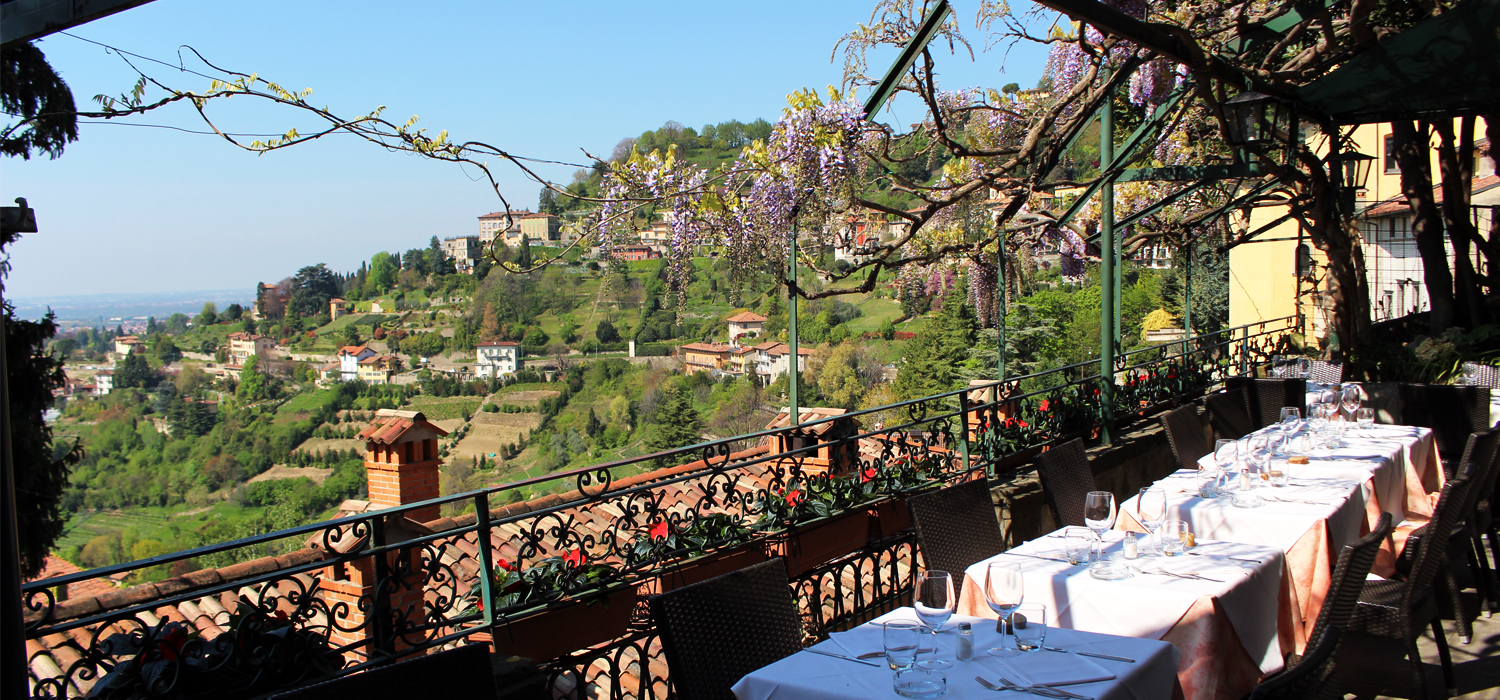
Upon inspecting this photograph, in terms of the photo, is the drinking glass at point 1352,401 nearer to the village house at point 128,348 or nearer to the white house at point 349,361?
the village house at point 128,348

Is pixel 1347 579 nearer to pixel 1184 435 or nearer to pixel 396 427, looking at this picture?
pixel 1184 435

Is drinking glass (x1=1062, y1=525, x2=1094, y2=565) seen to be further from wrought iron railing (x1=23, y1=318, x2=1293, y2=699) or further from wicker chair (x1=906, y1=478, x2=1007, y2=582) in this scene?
wrought iron railing (x1=23, y1=318, x2=1293, y2=699)

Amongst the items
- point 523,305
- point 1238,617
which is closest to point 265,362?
point 523,305

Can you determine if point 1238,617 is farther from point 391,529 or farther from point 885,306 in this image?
point 885,306

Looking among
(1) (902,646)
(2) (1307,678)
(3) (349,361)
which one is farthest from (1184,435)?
(3) (349,361)

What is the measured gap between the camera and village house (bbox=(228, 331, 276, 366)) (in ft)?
134

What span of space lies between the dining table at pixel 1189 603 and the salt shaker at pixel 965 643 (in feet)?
2.07

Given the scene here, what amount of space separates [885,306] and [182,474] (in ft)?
123

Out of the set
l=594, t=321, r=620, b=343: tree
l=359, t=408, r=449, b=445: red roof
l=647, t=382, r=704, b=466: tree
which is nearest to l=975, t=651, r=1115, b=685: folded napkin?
l=359, t=408, r=449, b=445: red roof

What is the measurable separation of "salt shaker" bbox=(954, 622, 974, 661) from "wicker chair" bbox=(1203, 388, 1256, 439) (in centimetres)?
420

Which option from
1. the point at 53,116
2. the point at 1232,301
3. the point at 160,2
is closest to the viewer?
the point at 160,2

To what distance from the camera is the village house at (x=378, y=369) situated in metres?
46.1

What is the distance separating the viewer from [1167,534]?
2.99 m

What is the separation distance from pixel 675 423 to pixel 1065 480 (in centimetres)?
4049
